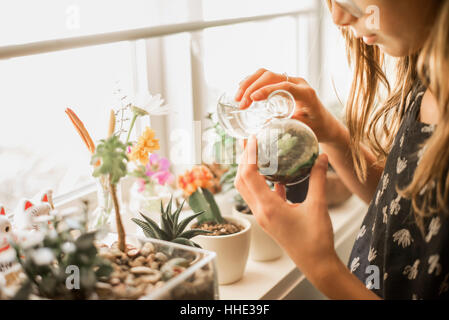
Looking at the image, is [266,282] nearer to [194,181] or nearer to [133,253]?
[194,181]

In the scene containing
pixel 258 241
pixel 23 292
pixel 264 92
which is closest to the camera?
pixel 23 292

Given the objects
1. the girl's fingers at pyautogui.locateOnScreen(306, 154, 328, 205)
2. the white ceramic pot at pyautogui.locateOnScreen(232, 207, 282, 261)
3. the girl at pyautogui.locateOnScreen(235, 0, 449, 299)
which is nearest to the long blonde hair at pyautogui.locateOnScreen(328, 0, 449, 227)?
the girl at pyautogui.locateOnScreen(235, 0, 449, 299)

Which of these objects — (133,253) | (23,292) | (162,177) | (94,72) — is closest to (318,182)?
(133,253)

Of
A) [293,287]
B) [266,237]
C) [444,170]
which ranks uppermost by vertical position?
[444,170]

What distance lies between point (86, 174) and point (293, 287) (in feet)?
1.83

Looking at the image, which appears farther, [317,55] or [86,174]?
[317,55]

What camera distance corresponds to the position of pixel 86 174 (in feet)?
3.73

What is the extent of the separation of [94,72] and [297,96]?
524 mm

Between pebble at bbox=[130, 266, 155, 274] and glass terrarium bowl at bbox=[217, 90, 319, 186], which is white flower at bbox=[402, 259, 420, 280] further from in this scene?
pebble at bbox=[130, 266, 155, 274]

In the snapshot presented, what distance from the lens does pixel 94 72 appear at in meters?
1.13
